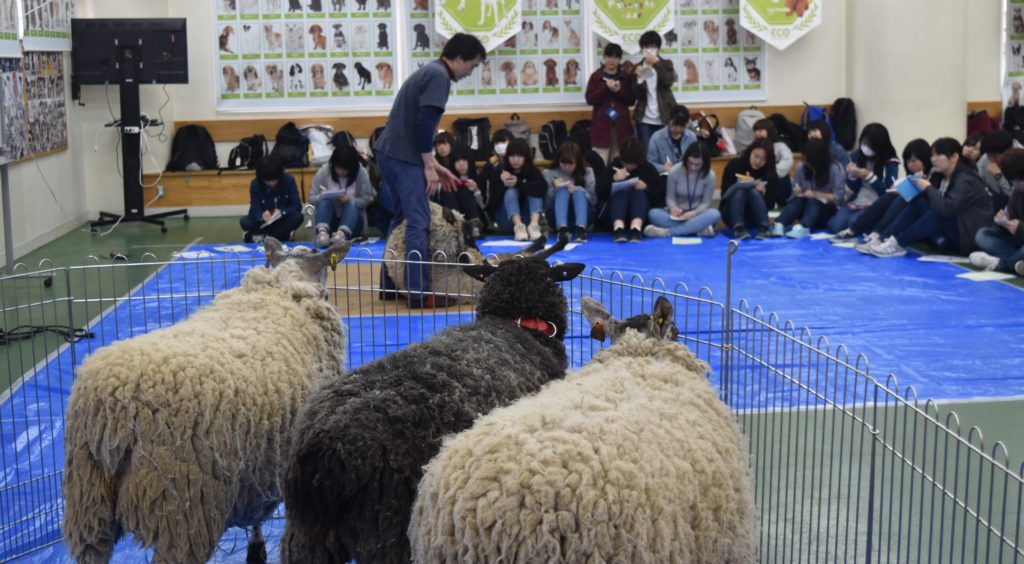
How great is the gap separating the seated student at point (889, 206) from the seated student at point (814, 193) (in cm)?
64

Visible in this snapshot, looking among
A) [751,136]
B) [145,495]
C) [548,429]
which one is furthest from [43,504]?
[751,136]

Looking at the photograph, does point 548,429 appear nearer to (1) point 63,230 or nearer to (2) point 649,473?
(2) point 649,473

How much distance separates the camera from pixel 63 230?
36.2 ft

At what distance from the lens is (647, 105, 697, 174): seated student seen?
11.6 meters

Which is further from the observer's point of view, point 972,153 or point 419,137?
point 972,153

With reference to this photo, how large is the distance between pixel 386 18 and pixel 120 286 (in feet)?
17.6

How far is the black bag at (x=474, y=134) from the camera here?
40.3ft

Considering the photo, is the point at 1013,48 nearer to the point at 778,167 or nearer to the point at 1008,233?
the point at 778,167

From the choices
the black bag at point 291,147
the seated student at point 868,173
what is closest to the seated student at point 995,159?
the seated student at point 868,173

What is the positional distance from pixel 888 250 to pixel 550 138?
4.30 metres

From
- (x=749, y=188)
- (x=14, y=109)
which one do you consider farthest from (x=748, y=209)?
(x=14, y=109)

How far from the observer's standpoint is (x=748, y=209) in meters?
10.8

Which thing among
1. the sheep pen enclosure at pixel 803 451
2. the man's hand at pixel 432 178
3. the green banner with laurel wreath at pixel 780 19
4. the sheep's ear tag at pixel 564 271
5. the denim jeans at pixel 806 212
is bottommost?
the sheep pen enclosure at pixel 803 451

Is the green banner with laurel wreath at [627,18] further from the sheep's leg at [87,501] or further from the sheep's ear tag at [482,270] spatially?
the sheep's leg at [87,501]
